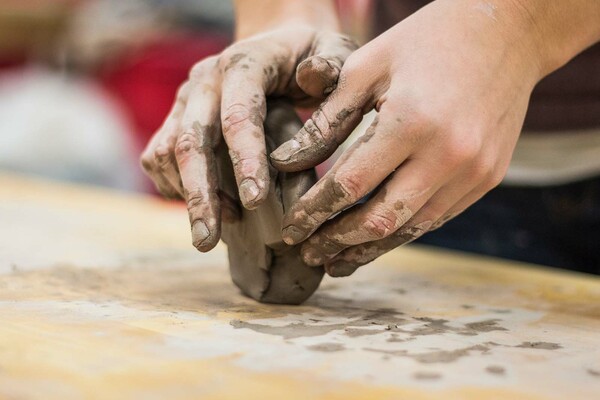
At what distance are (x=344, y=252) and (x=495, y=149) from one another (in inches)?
10.1

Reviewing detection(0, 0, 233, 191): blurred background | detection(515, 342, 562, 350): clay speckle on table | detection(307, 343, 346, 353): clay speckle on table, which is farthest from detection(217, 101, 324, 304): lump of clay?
detection(0, 0, 233, 191): blurred background

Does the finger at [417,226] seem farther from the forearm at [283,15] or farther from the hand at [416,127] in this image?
the forearm at [283,15]

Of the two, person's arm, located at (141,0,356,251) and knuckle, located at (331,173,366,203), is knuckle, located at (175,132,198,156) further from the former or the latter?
A: knuckle, located at (331,173,366,203)

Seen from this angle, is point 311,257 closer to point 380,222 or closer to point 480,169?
point 380,222

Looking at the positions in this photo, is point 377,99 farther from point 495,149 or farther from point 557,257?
point 557,257

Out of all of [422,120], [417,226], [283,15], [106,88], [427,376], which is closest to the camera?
[427,376]

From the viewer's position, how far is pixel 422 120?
91 cm

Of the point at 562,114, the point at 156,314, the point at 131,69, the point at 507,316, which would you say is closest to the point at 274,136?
the point at 156,314

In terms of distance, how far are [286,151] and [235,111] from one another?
10 centimetres

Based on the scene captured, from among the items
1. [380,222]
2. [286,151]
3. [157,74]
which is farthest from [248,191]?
[157,74]

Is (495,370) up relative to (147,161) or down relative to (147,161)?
down

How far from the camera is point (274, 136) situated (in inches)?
43.3

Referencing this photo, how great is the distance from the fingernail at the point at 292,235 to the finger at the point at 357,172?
0.07 feet

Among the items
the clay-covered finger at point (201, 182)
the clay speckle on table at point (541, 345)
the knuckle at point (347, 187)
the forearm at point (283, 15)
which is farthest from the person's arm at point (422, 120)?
the forearm at point (283, 15)
